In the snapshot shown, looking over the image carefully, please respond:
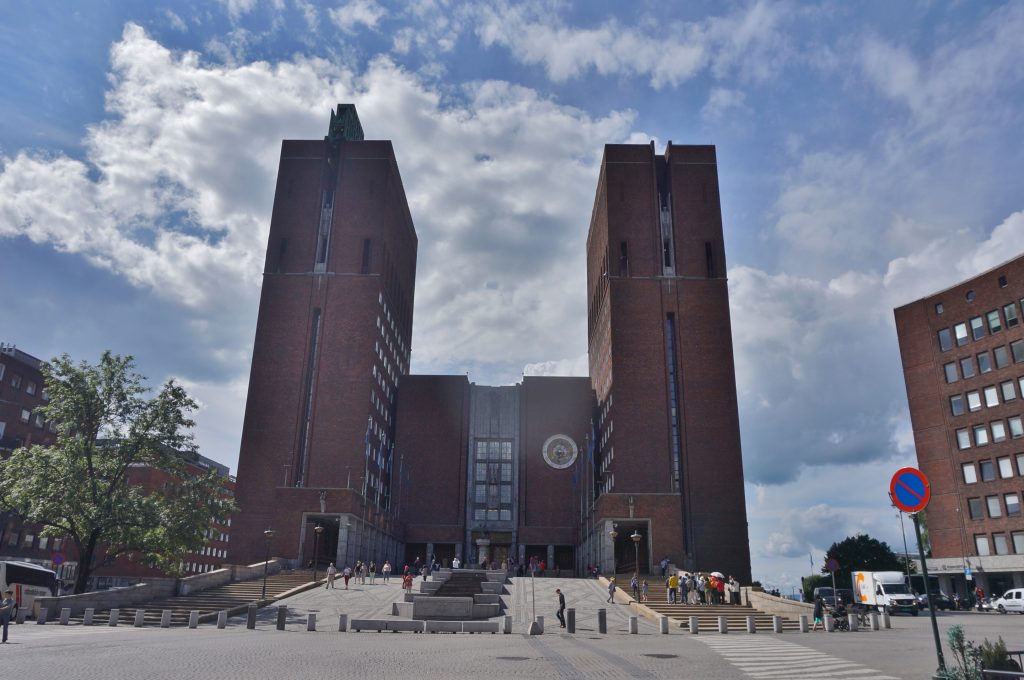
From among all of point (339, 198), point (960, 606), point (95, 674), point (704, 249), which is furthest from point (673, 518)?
point (95, 674)

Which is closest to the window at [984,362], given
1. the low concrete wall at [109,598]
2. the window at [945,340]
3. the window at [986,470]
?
the window at [945,340]

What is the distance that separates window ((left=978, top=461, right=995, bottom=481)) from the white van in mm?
16788

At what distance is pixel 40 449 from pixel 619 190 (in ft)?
178

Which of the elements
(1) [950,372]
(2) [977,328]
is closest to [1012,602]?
(1) [950,372]

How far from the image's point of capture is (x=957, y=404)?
2625 inches

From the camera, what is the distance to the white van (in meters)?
46.3

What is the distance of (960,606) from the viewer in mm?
55312

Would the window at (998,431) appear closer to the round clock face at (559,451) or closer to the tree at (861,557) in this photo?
the tree at (861,557)

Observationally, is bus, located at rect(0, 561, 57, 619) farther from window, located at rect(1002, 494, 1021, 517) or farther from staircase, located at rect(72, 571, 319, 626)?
window, located at rect(1002, 494, 1021, 517)

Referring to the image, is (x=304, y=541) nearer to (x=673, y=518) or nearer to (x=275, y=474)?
(x=275, y=474)

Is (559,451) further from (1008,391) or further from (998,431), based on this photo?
(1008,391)

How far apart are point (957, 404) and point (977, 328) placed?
22.7 feet

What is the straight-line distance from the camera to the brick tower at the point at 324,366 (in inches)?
2480

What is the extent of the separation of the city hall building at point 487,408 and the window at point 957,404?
63.6 ft
